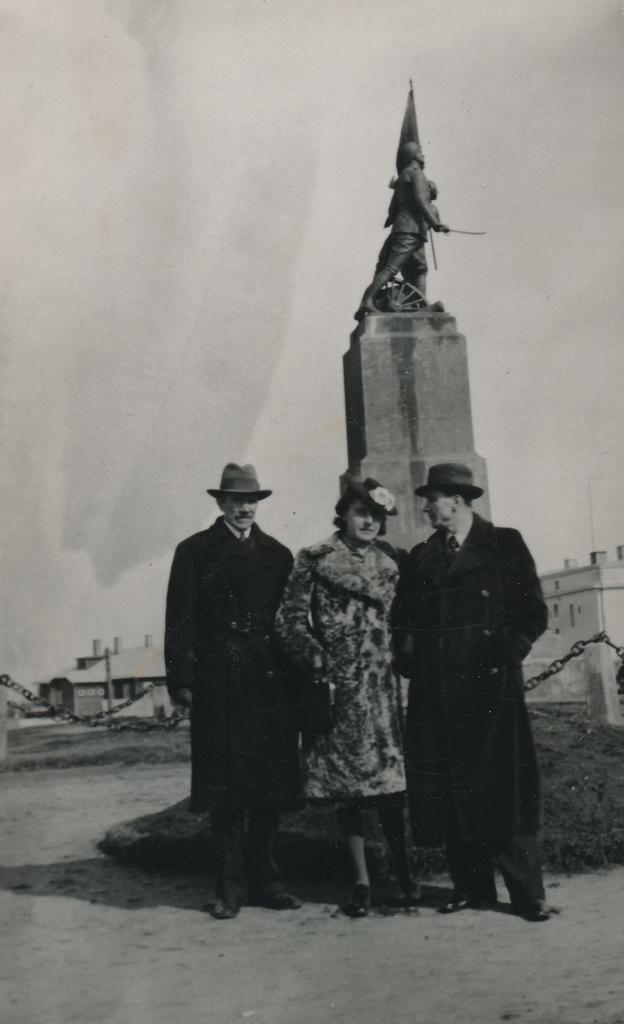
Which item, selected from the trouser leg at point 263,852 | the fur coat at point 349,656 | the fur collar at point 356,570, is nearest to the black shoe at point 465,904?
the fur coat at point 349,656

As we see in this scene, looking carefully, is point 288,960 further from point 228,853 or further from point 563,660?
point 563,660

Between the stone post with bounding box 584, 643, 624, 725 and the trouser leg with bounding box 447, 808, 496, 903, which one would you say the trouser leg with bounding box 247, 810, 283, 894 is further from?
the stone post with bounding box 584, 643, 624, 725

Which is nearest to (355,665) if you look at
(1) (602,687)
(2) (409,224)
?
(2) (409,224)

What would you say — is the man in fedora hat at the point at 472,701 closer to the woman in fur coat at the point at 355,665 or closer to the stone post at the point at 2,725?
the woman in fur coat at the point at 355,665

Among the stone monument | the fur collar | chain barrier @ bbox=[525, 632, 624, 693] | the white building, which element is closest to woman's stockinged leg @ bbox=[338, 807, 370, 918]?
the fur collar

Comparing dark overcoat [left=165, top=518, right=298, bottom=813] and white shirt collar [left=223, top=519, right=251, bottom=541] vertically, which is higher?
white shirt collar [left=223, top=519, right=251, bottom=541]

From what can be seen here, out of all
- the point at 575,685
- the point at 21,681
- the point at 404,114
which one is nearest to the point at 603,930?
the point at 21,681

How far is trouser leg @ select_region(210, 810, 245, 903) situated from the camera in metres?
4.50

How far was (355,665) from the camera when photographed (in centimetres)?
453

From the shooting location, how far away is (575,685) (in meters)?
15.8

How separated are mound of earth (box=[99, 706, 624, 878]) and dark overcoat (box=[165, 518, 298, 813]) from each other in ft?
2.39

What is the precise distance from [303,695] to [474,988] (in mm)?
1558

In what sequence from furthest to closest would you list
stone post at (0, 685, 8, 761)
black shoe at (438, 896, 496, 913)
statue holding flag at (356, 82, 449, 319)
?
1. stone post at (0, 685, 8, 761)
2. statue holding flag at (356, 82, 449, 319)
3. black shoe at (438, 896, 496, 913)

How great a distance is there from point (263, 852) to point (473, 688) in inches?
49.0
